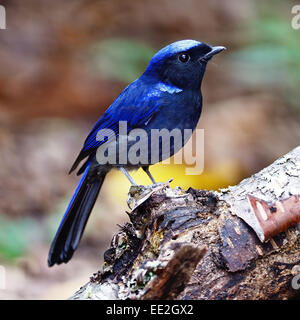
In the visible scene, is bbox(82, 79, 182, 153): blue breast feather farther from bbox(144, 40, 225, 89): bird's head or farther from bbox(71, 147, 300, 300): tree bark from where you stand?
bbox(71, 147, 300, 300): tree bark

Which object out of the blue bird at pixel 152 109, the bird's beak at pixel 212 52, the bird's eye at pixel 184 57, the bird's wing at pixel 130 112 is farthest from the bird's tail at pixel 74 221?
the bird's beak at pixel 212 52

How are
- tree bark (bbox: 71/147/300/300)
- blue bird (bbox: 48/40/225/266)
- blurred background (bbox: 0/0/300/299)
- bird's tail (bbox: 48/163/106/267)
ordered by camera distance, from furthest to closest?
1. blurred background (bbox: 0/0/300/299)
2. bird's tail (bbox: 48/163/106/267)
3. blue bird (bbox: 48/40/225/266)
4. tree bark (bbox: 71/147/300/300)

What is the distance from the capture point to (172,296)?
222 centimetres

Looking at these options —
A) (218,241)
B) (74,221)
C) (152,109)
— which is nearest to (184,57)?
(152,109)

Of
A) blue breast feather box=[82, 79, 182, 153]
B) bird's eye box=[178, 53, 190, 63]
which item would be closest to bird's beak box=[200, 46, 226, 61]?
bird's eye box=[178, 53, 190, 63]

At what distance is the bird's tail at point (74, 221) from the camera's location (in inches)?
149

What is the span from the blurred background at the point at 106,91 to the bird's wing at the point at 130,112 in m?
1.29

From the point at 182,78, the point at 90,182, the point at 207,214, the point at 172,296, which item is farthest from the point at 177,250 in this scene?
the point at 90,182

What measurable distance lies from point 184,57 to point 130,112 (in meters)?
0.56

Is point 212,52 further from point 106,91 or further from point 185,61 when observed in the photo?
point 106,91

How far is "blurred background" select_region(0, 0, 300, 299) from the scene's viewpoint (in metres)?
5.39

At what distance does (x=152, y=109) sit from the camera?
369cm

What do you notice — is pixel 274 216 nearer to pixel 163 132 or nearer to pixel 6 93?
pixel 163 132

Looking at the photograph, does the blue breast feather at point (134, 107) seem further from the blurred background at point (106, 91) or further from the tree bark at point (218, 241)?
the blurred background at point (106, 91)
